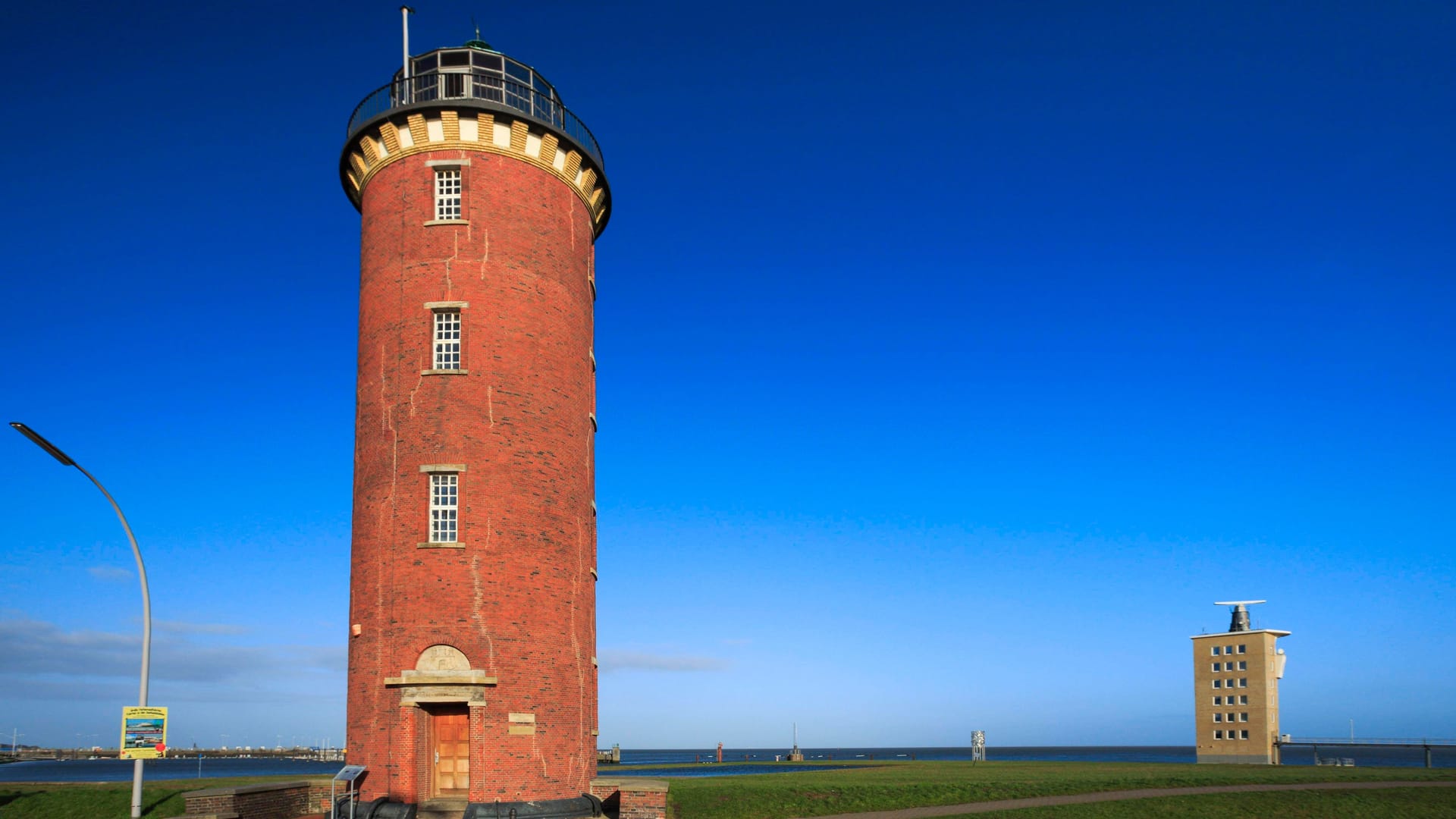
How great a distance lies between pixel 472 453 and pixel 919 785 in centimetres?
1640

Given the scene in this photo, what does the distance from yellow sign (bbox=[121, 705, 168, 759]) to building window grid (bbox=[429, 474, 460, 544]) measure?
261 inches

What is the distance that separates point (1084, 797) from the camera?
28.9m

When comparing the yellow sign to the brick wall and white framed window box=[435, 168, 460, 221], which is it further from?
white framed window box=[435, 168, 460, 221]

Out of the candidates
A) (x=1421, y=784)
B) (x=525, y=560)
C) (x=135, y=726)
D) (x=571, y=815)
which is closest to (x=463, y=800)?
(x=571, y=815)

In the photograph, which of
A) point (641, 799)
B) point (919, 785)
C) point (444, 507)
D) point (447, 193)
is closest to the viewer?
point (641, 799)

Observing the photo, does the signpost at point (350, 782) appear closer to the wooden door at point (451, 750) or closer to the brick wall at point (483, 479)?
the brick wall at point (483, 479)

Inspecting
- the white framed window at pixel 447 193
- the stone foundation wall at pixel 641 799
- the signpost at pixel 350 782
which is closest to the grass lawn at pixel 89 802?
the signpost at pixel 350 782

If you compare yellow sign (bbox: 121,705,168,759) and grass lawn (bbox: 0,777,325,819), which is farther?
grass lawn (bbox: 0,777,325,819)

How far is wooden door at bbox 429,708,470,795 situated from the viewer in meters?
22.3

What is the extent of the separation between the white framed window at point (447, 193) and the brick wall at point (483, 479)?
9.2 inches

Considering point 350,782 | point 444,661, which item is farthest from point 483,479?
point 350,782

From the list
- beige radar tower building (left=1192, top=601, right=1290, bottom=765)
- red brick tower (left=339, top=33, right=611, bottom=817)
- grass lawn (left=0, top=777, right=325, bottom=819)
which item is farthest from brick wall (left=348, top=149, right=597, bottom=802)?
beige radar tower building (left=1192, top=601, right=1290, bottom=765)

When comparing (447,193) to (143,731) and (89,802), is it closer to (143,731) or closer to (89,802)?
(143,731)

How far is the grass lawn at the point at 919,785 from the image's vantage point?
2631 cm
